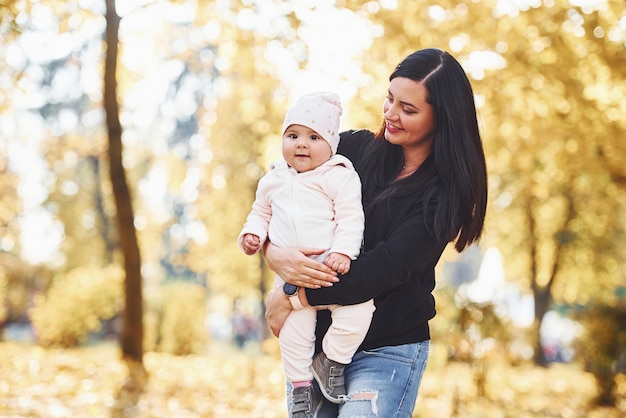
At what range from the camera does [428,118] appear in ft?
9.55

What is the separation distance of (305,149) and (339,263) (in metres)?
0.48

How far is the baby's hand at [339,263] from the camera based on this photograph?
2699 millimetres

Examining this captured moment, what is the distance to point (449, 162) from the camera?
9.42ft

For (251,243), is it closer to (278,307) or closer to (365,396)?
(278,307)

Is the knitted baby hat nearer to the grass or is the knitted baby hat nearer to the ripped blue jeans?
the ripped blue jeans

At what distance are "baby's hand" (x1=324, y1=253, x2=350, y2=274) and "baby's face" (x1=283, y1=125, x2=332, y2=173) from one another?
39cm

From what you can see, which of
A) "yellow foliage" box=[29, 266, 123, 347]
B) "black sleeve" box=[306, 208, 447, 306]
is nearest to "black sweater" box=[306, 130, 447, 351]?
"black sleeve" box=[306, 208, 447, 306]

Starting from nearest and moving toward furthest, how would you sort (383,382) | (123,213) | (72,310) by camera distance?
(383,382)
(123,213)
(72,310)

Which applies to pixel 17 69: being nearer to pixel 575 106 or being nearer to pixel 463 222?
pixel 575 106

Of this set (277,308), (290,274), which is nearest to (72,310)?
(277,308)

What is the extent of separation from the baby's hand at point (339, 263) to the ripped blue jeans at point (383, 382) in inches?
13.3

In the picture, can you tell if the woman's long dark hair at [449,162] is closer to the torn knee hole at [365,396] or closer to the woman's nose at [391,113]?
the woman's nose at [391,113]

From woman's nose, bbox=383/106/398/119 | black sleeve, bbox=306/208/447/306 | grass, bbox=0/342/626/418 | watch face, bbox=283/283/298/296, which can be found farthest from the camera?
grass, bbox=0/342/626/418

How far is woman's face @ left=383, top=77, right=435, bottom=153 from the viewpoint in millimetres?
2875
